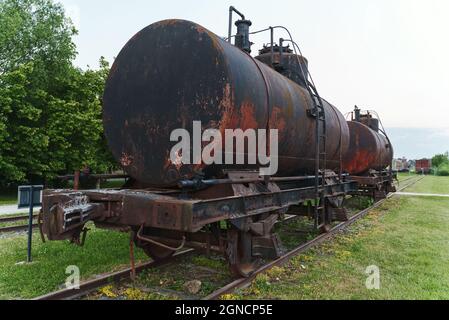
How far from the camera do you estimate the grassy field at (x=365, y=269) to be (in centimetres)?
528

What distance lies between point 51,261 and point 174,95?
384cm

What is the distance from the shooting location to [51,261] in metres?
6.59

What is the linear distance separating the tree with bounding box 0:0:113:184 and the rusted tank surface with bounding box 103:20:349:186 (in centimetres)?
1501

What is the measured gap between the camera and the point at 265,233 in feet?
19.2

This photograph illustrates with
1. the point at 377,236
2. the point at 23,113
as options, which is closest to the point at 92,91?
the point at 23,113

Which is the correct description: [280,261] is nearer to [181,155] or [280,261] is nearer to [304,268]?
[304,268]

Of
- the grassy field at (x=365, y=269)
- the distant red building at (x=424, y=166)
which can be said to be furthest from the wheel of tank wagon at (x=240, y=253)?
the distant red building at (x=424, y=166)

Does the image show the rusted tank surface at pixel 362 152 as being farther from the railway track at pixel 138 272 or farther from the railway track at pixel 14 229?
the railway track at pixel 14 229

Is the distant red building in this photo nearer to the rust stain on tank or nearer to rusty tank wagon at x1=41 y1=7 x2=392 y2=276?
rusty tank wagon at x1=41 y1=7 x2=392 y2=276

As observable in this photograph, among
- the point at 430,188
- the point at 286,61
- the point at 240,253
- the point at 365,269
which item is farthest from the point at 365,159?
the point at 430,188

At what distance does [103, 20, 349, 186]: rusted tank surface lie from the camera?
4984 millimetres

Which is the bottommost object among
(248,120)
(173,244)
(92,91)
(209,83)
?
(173,244)
